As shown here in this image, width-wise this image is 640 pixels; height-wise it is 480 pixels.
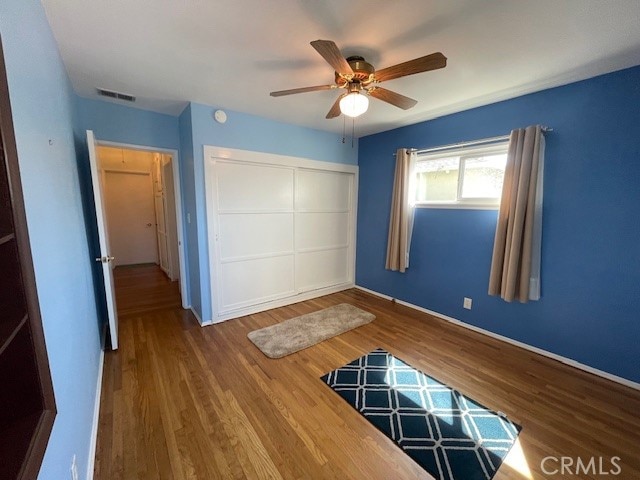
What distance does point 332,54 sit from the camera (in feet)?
A: 4.60

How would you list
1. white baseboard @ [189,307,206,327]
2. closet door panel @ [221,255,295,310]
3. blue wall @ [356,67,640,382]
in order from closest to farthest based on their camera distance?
blue wall @ [356,67,640,382] → white baseboard @ [189,307,206,327] → closet door panel @ [221,255,295,310]

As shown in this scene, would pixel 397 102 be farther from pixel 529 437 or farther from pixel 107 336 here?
pixel 107 336

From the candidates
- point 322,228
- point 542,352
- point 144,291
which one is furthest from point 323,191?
point 144,291

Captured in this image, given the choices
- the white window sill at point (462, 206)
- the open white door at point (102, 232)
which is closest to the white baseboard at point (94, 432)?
the open white door at point (102, 232)

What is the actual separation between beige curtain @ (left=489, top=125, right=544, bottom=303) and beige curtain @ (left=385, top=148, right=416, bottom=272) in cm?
104

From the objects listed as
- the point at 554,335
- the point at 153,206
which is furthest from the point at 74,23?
the point at 153,206

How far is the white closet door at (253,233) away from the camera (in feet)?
9.82

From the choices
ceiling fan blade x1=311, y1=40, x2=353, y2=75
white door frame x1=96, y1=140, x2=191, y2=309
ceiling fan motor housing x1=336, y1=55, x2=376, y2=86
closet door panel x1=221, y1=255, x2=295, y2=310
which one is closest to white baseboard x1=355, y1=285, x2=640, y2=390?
closet door panel x1=221, y1=255, x2=295, y2=310

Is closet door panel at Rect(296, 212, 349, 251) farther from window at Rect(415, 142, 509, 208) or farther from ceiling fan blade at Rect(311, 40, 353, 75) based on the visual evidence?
ceiling fan blade at Rect(311, 40, 353, 75)

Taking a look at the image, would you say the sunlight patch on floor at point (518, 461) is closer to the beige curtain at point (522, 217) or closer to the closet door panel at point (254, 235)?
the beige curtain at point (522, 217)

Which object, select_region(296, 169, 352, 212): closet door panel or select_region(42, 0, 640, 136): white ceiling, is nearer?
select_region(42, 0, 640, 136): white ceiling

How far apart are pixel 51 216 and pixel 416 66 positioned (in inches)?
80.7

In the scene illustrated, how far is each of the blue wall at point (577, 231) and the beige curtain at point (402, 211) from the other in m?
0.45

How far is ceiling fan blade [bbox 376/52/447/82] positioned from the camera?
140 cm
